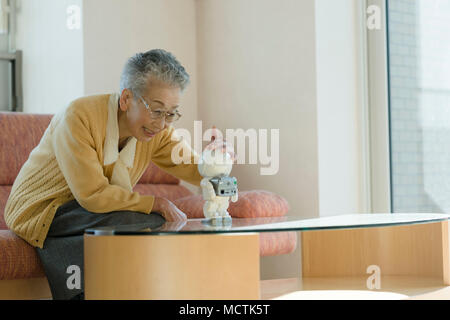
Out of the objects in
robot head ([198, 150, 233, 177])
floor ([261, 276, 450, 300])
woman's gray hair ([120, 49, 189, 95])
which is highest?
woman's gray hair ([120, 49, 189, 95])

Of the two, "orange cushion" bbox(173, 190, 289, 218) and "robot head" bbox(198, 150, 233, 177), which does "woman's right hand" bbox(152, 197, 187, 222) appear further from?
"orange cushion" bbox(173, 190, 289, 218)

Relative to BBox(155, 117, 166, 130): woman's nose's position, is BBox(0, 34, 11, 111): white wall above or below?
above

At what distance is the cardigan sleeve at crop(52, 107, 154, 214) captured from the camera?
5.14ft

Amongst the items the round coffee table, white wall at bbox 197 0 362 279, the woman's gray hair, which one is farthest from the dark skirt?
white wall at bbox 197 0 362 279

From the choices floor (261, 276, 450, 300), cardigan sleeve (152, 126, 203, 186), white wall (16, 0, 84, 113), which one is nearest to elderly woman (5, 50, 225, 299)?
cardigan sleeve (152, 126, 203, 186)

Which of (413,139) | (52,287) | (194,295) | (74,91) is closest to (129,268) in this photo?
(194,295)

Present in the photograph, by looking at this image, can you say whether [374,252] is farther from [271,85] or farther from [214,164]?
[271,85]

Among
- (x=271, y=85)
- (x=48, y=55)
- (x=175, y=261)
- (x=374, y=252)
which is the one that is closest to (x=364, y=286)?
(x=374, y=252)

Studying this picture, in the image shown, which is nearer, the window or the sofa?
the sofa

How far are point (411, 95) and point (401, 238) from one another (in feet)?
2.79

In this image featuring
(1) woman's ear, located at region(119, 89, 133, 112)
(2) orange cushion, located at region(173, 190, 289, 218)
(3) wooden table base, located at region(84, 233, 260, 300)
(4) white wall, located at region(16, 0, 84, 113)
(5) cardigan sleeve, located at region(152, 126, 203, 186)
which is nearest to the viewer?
(3) wooden table base, located at region(84, 233, 260, 300)

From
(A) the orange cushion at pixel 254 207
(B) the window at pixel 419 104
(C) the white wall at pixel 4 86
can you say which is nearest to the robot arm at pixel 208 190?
(A) the orange cushion at pixel 254 207

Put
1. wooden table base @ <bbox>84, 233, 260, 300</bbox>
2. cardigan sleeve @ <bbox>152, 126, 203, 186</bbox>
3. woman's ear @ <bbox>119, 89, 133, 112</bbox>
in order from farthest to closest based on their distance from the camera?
cardigan sleeve @ <bbox>152, 126, 203, 186</bbox> < woman's ear @ <bbox>119, 89, 133, 112</bbox> < wooden table base @ <bbox>84, 233, 260, 300</bbox>

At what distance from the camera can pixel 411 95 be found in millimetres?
2479
